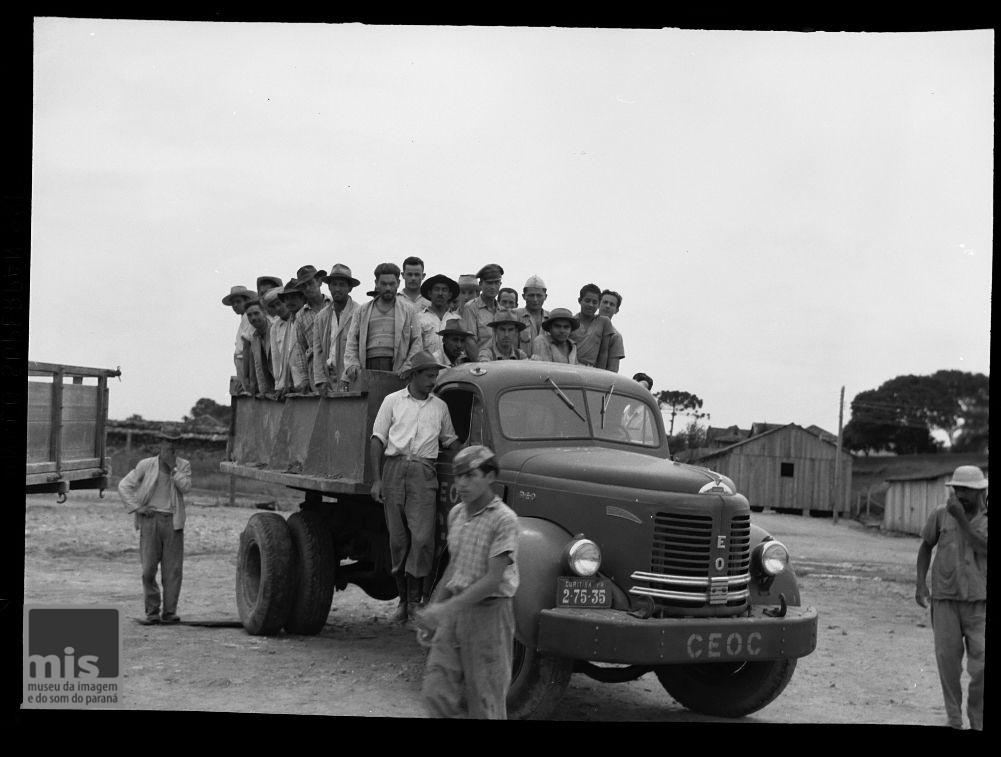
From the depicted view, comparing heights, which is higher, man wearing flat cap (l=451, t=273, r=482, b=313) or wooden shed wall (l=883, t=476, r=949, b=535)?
man wearing flat cap (l=451, t=273, r=482, b=313)

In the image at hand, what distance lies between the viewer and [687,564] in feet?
22.4

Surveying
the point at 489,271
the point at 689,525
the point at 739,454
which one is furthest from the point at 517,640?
the point at 739,454

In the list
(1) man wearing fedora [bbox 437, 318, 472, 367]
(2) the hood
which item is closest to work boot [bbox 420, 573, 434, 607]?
(2) the hood

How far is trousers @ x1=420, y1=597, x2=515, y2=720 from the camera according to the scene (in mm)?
5461

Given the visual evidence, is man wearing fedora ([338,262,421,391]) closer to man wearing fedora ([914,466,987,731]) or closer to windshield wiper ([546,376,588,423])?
windshield wiper ([546,376,588,423])

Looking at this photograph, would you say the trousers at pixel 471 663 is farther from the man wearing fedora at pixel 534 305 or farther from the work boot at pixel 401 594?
the man wearing fedora at pixel 534 305

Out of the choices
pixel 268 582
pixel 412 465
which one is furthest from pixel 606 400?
pixel 268 582

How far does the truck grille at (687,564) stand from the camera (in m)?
6.78

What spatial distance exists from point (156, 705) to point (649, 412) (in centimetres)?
410

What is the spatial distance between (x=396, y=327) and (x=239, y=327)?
105 inches

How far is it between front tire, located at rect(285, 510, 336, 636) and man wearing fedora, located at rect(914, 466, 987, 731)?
4792 millimetres

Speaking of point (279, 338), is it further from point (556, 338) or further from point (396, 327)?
point (556, 338)

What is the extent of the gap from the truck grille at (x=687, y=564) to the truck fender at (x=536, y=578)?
0.22 m

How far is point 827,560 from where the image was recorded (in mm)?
19984
